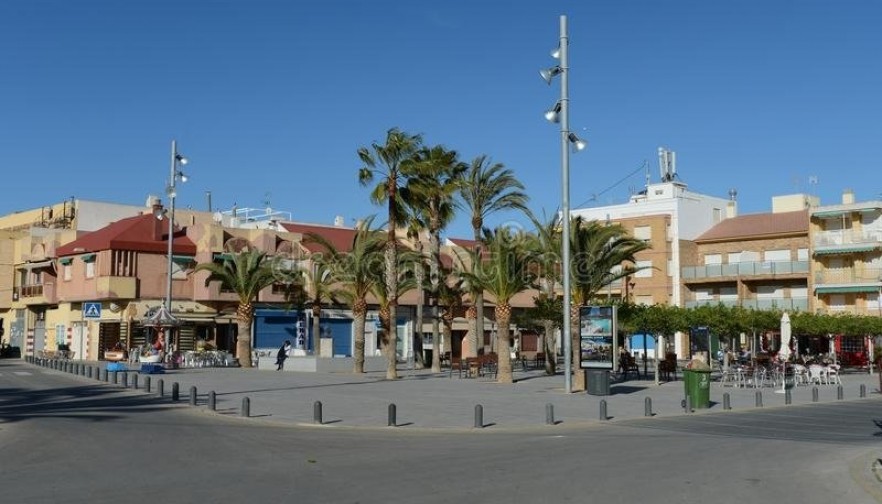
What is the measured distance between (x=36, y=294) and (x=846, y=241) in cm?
5627

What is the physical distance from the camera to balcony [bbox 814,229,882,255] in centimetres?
5794

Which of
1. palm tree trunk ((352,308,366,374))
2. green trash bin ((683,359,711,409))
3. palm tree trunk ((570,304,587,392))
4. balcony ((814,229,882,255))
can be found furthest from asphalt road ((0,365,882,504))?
balcony ((814,229,882,255))

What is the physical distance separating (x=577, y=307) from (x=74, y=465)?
67.1 feet

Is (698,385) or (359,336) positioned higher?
(359,336)

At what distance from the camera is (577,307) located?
30.0 metres

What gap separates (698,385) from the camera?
22.7 meters

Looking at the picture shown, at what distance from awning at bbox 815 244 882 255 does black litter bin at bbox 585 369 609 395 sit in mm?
39026

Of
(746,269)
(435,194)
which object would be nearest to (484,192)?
(435,194)

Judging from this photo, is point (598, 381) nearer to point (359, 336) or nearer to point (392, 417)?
point (392, 417)

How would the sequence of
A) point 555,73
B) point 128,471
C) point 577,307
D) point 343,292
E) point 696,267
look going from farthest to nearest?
point 696,267
point 343,292
point 577,307
point 555,73
point 128,471

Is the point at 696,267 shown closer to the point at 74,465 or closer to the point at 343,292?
the point at 343,292

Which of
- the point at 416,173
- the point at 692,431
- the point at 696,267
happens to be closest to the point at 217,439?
the point at 692,431

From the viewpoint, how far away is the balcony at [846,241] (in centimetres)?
5794

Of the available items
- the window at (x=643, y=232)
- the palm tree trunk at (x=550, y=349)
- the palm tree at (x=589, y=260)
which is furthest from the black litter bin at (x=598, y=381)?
the window at (x=643, y=232)
